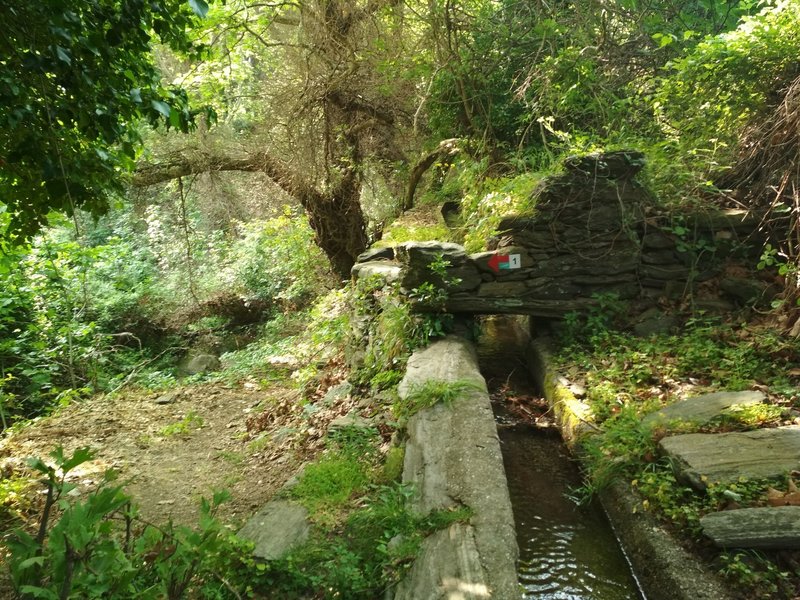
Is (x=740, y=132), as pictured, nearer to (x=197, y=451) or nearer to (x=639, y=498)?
(x=639, y=498)

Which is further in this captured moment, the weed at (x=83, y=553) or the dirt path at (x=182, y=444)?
the dirt path at (x=182, y=444)

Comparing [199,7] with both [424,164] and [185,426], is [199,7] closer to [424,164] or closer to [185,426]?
[185,426]

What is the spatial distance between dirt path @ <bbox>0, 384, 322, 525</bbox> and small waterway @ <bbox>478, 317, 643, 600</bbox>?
1862 millimetres

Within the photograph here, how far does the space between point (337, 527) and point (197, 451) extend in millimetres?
2876

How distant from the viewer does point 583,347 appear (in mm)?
5672

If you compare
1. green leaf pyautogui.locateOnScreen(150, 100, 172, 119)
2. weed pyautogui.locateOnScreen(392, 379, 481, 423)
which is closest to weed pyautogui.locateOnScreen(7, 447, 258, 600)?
green leaf pyautogui.locateOnScreen(150, 100, 172, 119)

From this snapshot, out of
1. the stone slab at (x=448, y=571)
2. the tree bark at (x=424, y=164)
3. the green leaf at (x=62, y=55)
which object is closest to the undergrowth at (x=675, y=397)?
the stone slab at (x=448, y=571)

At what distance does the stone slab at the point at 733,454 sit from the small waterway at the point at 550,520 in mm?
699

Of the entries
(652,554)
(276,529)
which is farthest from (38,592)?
(652,554)

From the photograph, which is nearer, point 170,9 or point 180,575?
point 180,575

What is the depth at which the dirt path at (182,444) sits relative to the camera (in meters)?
4.36

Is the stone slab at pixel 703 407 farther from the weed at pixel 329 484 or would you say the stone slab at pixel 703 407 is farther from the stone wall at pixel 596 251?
the weed at pixel 329 484

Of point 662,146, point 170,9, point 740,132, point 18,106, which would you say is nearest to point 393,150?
point 662,146

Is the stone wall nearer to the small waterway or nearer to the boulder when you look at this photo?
the boulder
